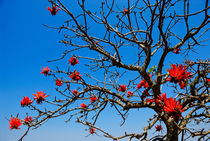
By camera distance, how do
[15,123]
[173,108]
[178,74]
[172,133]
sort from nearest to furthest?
[173,108] < [178,74] < [15,123] < [172,133]

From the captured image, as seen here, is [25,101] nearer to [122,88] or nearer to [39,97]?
[39,97]

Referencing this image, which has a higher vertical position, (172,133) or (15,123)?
(172,133)

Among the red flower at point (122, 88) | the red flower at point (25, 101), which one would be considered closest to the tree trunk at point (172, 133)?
the red flower at point (122, 88)

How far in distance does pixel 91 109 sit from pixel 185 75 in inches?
73.3

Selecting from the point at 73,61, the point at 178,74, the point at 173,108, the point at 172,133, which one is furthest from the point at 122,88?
the point at 173,108

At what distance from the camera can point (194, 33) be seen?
267cm

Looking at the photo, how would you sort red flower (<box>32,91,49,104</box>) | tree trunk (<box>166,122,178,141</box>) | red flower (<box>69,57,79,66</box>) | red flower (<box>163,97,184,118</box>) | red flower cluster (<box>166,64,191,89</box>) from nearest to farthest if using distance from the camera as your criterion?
red flower (<box>163,97,184,118</box>), red flower cluster (<box>166,64,191,89</box>), tree trunk (<box>166,122,178,141</box>), red flower (<box>32,91,49,104</box>), red flower (<box>69,57,79,66</box>)

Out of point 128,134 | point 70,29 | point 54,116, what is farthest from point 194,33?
point 54,116

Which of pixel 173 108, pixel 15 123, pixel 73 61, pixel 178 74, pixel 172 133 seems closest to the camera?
pixel 173 108

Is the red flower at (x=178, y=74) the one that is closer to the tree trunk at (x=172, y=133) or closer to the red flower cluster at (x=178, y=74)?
the red flower cluster at (x=178, y=74)

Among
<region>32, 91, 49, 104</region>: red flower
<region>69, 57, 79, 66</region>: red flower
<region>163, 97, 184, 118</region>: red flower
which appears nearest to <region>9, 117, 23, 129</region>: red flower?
<region>32, 91, 49, 104</region>: red flower

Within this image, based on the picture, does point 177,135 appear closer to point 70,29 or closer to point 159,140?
point 159,140

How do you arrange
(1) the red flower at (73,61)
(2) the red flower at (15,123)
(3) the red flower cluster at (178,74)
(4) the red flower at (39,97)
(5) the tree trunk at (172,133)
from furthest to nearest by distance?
(1) the red flower at (73,61)
(4) the red flower at (39,97)
(5) the tree trunk at (172,133)
(2) the red flower at (15,123)
(3) the red flower cluster at (178,74)

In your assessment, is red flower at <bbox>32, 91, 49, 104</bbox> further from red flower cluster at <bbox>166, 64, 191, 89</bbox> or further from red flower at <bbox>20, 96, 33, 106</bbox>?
red flower cluster at <bbox>166, 64, 191, 89</bbox>
